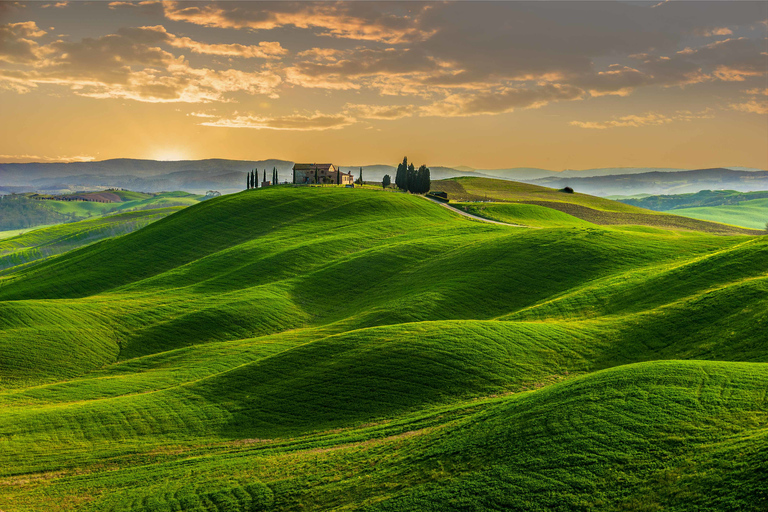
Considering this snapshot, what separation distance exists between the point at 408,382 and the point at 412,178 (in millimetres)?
134863

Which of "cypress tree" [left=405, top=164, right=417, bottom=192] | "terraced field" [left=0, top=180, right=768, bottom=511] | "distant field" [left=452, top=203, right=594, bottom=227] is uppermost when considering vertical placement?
"cypress tree" [left=405, top=164, right=417, bottom=192]

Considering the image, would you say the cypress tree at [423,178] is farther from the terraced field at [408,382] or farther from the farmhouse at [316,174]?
the terraced field at [408,382]

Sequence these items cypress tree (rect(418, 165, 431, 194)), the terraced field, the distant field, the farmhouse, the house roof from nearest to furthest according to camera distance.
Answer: the terraced field, the distant field, cypress tree (rect(418, 165, 431, 194)), the farmhouse, the house roof

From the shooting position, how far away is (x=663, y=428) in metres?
24.2

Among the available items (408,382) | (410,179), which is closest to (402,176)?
(410,179)

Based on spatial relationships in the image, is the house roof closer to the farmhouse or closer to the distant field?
the farmhouse

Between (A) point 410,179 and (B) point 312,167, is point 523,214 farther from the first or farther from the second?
(B) point 312,167

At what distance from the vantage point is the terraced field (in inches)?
925

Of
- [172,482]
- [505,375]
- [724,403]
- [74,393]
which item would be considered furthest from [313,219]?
[724,403]

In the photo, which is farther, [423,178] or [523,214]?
[423,178]

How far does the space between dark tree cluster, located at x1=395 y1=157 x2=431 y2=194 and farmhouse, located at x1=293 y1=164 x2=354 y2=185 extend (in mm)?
23218

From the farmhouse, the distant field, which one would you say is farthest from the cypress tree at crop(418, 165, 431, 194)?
the farmhouse

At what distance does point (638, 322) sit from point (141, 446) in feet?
140

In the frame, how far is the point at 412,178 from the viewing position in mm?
171000
